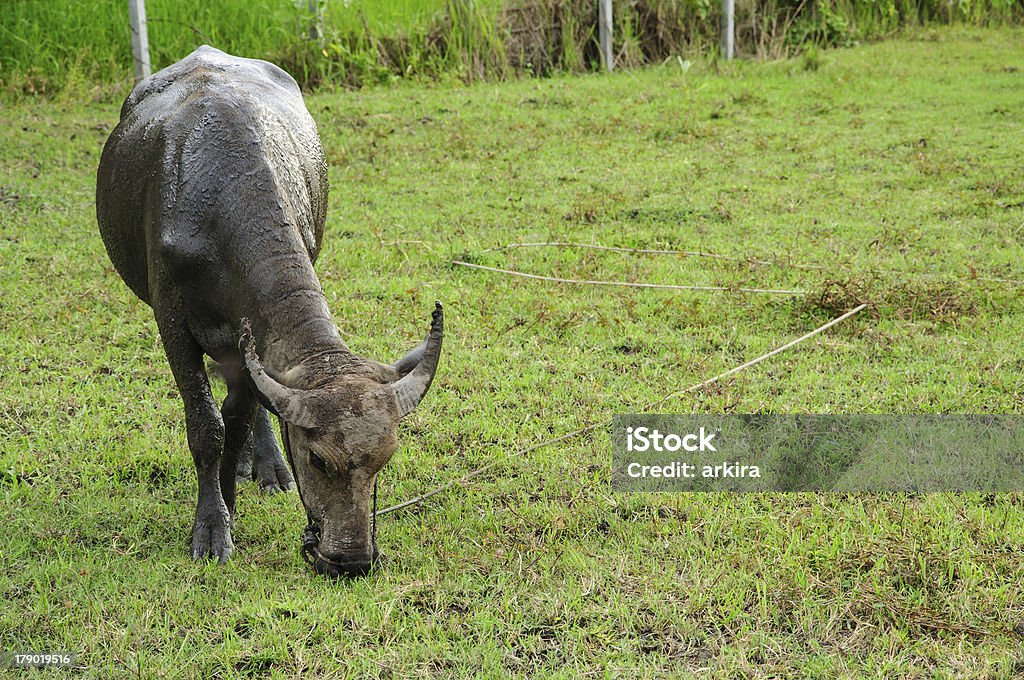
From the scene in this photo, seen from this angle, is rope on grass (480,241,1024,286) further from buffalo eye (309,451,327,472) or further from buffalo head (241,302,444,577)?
buffalo eye (309,451,327,472)

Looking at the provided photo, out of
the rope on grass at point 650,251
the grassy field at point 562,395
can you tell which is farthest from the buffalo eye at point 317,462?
the rope on grass at point 650,251

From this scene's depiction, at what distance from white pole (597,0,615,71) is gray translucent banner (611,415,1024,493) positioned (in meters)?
8.49

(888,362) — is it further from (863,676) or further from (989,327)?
Answer: (863,676)

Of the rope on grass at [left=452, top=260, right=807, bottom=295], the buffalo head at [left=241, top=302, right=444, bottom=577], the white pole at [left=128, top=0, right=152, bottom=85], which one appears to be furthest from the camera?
the white pole at [left=128, top=0, right=152, bottom=85]

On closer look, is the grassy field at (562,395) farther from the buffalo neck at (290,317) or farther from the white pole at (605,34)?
the white pole at (605,34)

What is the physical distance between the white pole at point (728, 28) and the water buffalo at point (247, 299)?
368 inches

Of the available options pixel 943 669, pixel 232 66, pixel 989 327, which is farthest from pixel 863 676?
pixel 232 66

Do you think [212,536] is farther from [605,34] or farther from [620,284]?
[605,34]

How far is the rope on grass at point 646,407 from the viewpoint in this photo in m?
4.38

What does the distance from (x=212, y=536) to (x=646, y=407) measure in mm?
2060

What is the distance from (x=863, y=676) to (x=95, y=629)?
7.67ft

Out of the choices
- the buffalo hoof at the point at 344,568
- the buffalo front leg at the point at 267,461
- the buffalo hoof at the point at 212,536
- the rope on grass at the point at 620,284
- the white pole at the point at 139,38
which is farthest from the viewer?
the white pole at the point at 139,38

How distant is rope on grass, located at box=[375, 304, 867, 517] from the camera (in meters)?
4.38

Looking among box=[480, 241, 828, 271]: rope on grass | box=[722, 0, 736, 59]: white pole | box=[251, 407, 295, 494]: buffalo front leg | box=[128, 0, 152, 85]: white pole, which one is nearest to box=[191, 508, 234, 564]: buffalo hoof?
box=[251, 407, 295, 494]: buffalo front leg
